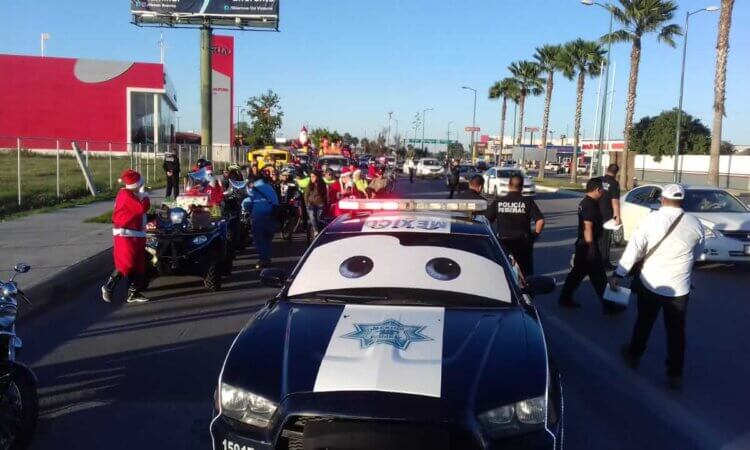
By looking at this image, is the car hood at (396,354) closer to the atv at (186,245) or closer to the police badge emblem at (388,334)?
the police badge emblem at (388,334)

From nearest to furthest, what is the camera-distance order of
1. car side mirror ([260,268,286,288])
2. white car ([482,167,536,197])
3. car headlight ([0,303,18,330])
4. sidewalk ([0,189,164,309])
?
car headlight ([0,303,18,330]) < car side mirror ([260,268,286,288]) < sidewalk ([0,189,164,309]) < white car ([482,167,536,197])

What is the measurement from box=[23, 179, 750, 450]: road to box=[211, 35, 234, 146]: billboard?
182 ft

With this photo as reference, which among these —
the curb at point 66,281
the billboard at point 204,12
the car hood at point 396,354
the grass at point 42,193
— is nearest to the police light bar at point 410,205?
the car hood at point 396,354

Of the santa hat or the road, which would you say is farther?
the santa hat

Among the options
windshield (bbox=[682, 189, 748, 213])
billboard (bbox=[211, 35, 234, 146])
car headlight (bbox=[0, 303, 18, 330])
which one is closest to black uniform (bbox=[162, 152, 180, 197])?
windshield (bbox=[682, 189, 748, 213])

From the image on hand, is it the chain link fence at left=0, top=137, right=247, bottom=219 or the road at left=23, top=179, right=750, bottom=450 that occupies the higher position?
the chain link fence at left=0, top=137, right=247, bottom=219

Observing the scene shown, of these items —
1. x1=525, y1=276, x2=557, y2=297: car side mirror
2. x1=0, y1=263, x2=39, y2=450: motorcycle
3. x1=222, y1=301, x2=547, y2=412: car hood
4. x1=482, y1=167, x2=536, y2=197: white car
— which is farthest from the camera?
x1=482, y1=167, x2=536, y2=197: white car

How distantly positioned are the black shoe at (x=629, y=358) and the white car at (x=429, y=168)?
44.0 metres

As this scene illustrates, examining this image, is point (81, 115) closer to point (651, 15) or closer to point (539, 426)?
point (651, 15)

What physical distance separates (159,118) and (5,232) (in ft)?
175

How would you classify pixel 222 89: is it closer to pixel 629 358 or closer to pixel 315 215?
pixel 315 215

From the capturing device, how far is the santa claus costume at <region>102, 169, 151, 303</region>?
821 cm

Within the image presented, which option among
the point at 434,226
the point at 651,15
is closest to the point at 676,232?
the point at 434,226

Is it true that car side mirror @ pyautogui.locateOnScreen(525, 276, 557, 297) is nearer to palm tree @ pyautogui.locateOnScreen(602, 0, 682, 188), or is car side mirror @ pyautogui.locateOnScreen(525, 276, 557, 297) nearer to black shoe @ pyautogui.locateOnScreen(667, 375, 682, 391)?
black shoe @ pyautogui.locateOnScreen(667, 375, 682, 391)
